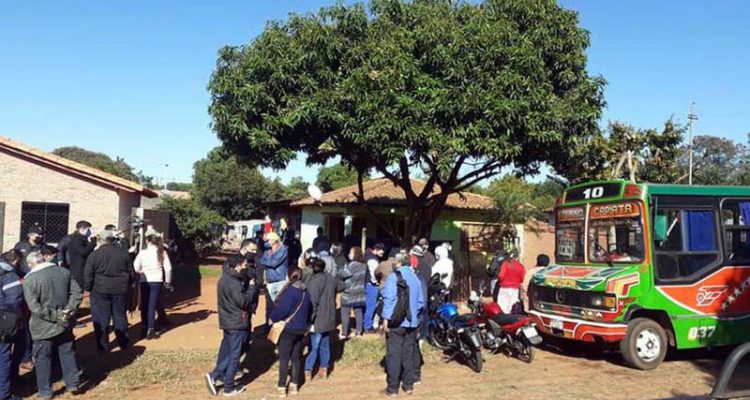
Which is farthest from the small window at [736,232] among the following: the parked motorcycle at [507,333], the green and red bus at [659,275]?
the parked motorcycle at [507,333]

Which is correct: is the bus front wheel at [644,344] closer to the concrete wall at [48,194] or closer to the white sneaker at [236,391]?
the white sneaker at [236,391]

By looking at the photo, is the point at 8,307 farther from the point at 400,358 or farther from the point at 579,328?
the point at 579,328

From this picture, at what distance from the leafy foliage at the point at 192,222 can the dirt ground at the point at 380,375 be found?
575 inches

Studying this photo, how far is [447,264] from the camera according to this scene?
1100 cm

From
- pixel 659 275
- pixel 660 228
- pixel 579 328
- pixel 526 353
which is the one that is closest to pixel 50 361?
pixel 526 353

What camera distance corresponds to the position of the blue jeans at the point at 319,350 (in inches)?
314

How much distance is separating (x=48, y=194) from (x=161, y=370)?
7.98 m

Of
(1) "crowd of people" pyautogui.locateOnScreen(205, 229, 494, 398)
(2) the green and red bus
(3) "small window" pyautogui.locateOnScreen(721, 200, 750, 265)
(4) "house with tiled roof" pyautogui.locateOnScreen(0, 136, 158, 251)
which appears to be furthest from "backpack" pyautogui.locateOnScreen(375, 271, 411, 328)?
(4) "house with tiled roof" pyautogui.locateOnScreen(0, 136, 158, 251)

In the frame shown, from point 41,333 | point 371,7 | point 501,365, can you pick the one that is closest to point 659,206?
point 501,365

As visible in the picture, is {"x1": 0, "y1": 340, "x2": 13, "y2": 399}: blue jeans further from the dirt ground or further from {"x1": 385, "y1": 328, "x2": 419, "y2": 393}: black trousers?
{"x1": 385, "y1": 328, "x2": 419, "y2": 393}: black trousers

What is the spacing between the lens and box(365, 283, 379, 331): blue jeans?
36.1ft

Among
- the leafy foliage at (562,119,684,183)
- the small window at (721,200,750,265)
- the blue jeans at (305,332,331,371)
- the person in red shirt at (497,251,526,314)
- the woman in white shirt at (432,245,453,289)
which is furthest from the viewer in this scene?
the leafy foliage at (562,119,684,183)

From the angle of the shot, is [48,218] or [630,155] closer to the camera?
[48,218]

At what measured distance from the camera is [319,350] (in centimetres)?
819
